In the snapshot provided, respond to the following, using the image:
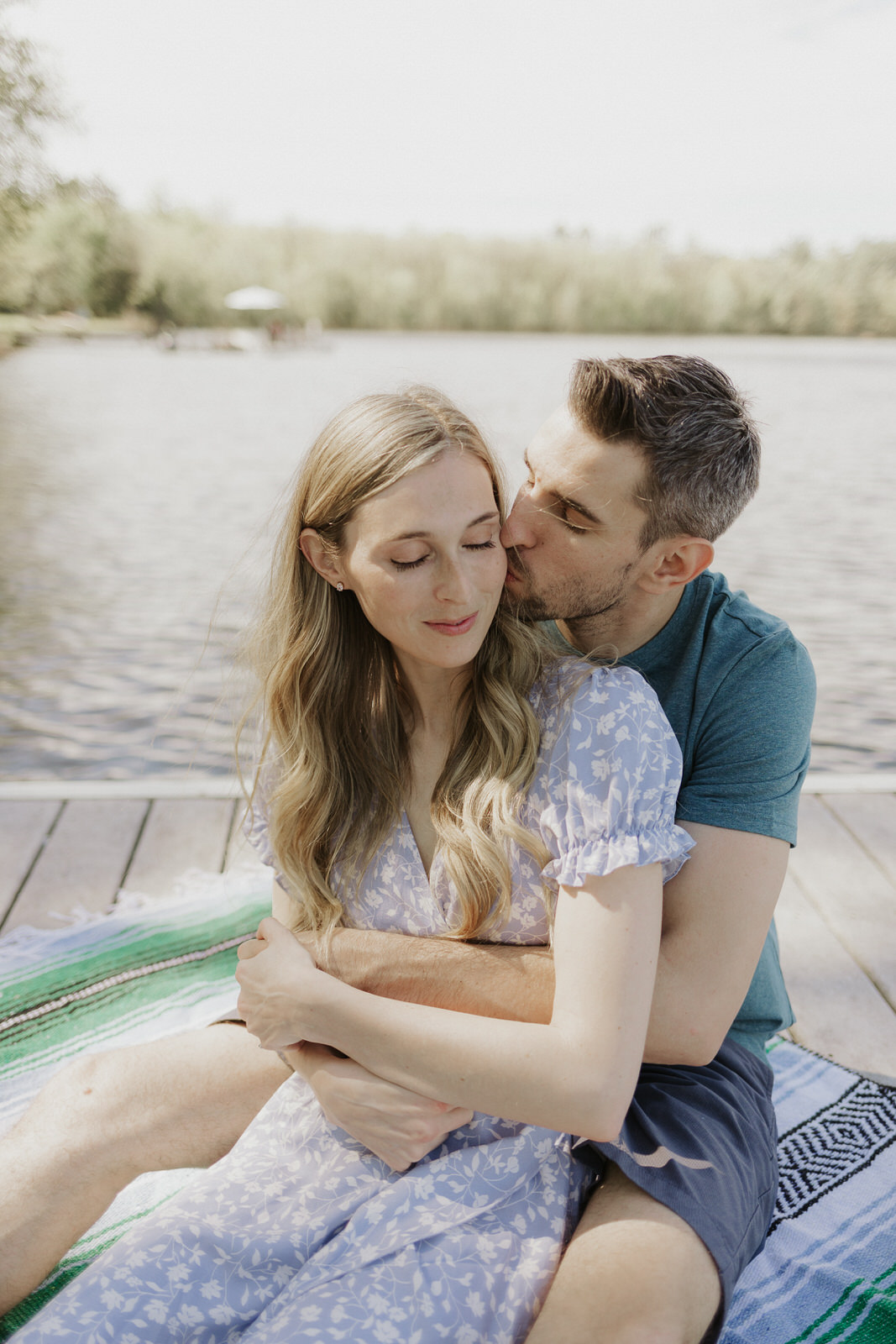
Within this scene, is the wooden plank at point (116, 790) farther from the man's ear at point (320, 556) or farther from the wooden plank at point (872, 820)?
the man's ear at point (320, 556)

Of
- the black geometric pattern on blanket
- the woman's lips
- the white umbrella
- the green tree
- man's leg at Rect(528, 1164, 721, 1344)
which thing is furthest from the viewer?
the white umbrella

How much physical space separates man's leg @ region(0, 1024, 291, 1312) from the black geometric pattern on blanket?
764 millimetres

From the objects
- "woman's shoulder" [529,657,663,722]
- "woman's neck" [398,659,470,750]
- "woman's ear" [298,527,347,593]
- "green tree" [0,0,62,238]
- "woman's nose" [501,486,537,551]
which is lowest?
"woman's neck" [398,659,470,750]

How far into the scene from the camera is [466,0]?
23.9m

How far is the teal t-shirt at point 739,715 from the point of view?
1.17 m

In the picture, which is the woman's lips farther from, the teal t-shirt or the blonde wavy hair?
the teal t-shirt

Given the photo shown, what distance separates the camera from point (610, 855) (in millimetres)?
994

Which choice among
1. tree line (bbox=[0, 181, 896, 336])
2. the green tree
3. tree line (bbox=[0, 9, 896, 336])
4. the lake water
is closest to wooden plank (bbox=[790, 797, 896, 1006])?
the lake water

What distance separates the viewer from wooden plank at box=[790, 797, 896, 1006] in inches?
77.1

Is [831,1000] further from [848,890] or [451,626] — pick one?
[451,626]

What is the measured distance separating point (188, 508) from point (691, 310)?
2194 cm

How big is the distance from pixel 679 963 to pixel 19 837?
1767mm

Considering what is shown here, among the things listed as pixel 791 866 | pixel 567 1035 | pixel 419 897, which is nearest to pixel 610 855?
pixel 567 1035

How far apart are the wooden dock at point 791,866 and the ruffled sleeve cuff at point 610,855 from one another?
37.8 inches
